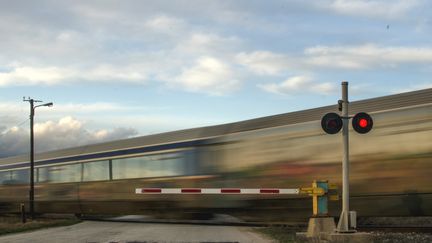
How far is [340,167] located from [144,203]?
9.11 m

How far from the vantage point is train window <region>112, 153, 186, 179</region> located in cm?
1906

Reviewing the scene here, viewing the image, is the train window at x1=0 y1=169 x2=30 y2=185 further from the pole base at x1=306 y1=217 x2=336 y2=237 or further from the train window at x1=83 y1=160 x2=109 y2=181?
the pole base at x1=306 y1=217 x2=336 y2=237

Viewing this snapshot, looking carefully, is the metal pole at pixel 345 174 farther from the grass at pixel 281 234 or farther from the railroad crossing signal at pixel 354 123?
the grass at pixel 281 234

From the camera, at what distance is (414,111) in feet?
41.9

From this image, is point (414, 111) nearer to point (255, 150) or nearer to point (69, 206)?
point (255, 150)

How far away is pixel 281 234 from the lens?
44.4ft

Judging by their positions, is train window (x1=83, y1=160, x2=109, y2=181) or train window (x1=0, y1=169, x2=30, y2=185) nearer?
train window (x1=83, y1=160, x2=109, y2=181)

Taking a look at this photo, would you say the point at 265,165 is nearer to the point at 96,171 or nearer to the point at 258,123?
the point at 258,123

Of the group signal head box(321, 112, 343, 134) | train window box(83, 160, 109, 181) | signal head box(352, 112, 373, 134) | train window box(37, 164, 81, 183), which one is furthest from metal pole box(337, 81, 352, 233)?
train window box(37, 164, 81, 183)

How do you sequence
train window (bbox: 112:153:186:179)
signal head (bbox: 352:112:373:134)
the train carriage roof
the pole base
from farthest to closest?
train window (bbox: 112:153:186:179) → the train carriage roof → the pole base → signal head (bbox: 352:112:373:134)

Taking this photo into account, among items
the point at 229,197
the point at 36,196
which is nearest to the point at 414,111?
the point at 229,197

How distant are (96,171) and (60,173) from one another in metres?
3.84

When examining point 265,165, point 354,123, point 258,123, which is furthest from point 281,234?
point 258,123

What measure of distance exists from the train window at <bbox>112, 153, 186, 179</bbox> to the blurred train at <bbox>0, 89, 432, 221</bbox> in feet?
0.12
